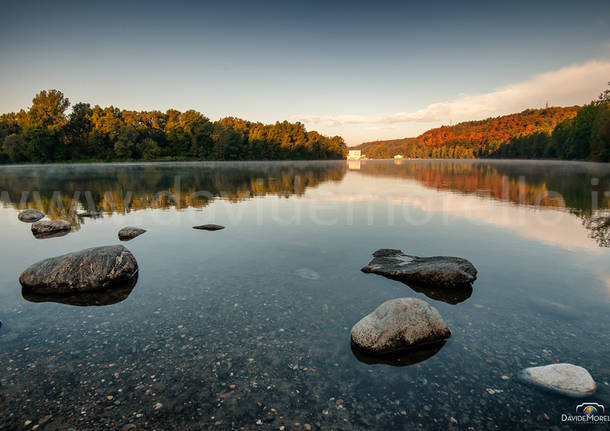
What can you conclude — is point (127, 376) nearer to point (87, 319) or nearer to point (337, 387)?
point (87, 319)

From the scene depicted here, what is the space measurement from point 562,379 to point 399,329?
286cm

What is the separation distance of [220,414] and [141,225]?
16.6 meters

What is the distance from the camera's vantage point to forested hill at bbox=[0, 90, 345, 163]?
113312 millimetres

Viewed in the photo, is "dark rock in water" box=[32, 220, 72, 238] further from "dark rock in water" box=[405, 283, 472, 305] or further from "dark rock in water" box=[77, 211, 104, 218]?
"dark rock in water" box=[405, 283, 472, 305]

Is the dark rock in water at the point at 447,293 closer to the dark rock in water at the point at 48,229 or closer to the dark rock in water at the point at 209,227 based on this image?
the dark rock in water at the point at 209,227

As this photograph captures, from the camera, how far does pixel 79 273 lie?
10031 millimetres

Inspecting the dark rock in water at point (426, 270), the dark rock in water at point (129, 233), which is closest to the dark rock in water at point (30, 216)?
the dark rock in water at point (129, 233)

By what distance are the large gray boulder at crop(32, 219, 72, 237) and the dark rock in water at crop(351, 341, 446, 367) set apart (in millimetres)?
18342

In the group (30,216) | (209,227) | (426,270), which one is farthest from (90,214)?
(426,270)

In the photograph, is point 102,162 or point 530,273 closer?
point 530,273

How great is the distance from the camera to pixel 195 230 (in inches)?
707

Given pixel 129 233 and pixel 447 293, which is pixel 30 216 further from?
pixel 447 293

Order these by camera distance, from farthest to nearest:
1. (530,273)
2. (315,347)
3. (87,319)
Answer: (530,273) < (87,319) < (315,347)

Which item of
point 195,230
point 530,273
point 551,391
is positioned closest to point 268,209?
A: point 195,230
